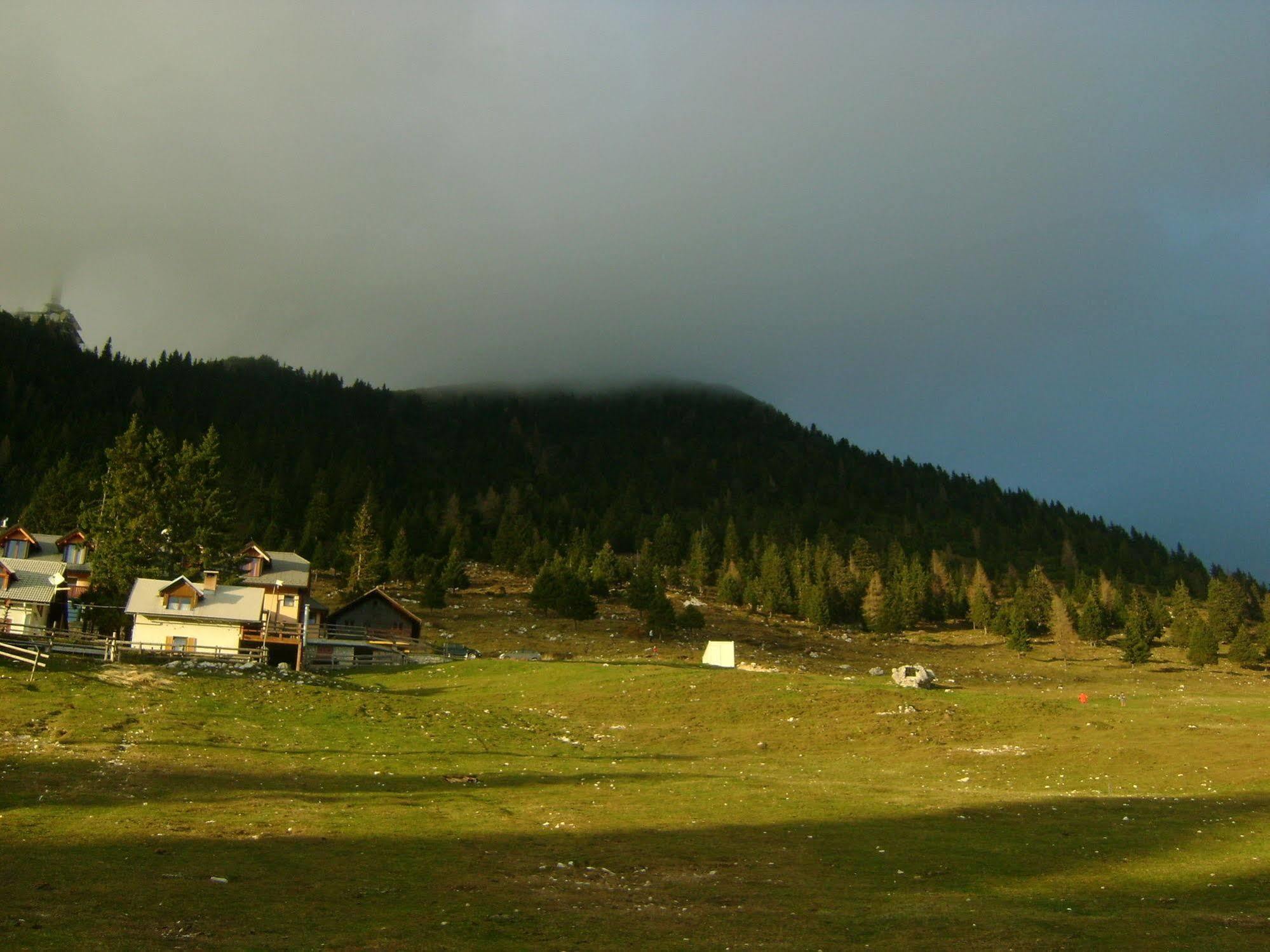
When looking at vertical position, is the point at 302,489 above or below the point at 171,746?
above

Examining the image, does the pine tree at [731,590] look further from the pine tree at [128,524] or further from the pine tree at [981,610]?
the pine tree at [128,524]

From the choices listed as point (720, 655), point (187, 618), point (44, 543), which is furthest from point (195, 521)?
point (720, 655)

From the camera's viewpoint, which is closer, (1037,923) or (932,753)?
(1037,923)

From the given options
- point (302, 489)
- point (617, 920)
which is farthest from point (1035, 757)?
point (302, 489)

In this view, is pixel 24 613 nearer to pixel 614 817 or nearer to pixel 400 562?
pixel 400 562

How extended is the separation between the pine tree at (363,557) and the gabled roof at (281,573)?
31956 millimetres

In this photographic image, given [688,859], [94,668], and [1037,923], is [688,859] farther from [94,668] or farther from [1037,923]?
[94,668]

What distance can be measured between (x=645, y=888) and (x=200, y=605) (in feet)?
192

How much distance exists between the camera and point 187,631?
213 ft

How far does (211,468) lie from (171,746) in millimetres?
65469

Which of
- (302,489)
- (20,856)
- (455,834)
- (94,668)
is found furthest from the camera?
(302,489)

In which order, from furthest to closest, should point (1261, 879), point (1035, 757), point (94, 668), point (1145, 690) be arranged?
point (1145, 690) < point (94, 668) < point (1035, 757) < point (1261, 879)

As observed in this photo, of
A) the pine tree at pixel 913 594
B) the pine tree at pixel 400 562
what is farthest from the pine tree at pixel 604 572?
the pine tree at pixel 913 594

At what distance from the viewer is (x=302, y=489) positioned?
175 m
